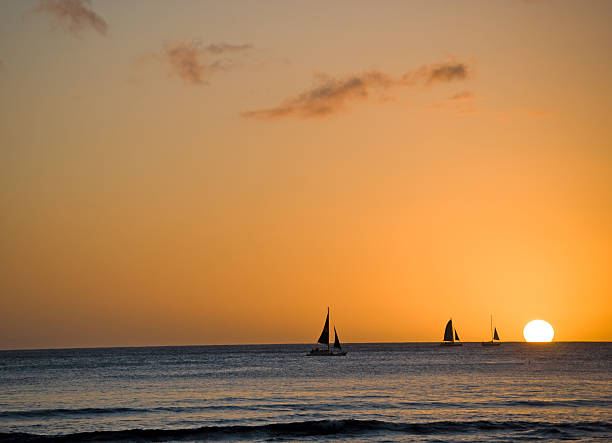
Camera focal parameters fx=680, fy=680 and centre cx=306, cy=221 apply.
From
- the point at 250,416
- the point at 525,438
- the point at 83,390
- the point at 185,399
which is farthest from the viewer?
the point at 83,390

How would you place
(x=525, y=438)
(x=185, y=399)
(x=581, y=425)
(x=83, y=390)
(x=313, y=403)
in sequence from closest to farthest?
(x=525, y=438), (x=581, y=425), (x=313, y=403), (x=185, y=399), (x=83, y=390)

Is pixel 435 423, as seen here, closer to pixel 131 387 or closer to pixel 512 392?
pixel 512 392

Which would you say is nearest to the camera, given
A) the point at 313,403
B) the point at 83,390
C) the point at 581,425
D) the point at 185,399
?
the point at 581,425

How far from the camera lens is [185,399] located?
6309 centimetres

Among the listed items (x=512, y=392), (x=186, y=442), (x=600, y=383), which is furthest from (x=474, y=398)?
(x=186, y=442)

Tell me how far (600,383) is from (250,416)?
1801 inches

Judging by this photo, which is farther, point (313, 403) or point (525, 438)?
point (313, 403)

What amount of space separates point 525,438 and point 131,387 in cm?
5136

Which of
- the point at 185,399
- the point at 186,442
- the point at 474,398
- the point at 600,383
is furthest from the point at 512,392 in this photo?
the point at 186,442

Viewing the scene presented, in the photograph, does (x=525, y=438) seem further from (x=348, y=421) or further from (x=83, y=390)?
(x=83, y=390)

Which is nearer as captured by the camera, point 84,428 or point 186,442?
point 186,442

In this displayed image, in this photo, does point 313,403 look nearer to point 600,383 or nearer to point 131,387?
point 131,387

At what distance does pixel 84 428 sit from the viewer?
4644 cm

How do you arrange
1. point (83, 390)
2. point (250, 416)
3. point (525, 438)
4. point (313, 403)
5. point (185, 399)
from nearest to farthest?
point (525, 438), point (250, 416), point (313, 403), point (185, 399), point (83, 390)
